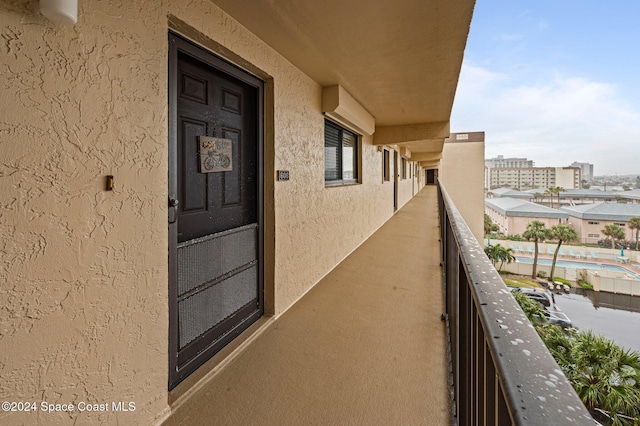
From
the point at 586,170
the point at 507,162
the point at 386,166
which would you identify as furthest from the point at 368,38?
the point at 507,162

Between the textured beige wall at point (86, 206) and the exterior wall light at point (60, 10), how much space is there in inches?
3.9

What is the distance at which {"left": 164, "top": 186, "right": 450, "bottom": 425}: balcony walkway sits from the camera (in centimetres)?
150

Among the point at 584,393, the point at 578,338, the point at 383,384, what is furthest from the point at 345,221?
the point at 578,338

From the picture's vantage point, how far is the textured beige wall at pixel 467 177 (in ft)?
56.2

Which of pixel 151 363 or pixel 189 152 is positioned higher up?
pixel 189 152

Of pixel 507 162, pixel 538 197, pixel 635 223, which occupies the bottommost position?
pixel 635 223

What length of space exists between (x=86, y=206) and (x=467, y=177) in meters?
19.4

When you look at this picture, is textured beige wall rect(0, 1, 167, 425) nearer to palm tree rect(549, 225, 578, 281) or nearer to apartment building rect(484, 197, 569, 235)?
palm tree rect(549, 225, 578, 281)

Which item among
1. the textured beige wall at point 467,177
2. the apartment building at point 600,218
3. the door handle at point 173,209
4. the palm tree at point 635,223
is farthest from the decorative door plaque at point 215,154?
the palm tree at point 635,223

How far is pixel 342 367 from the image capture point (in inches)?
73.4

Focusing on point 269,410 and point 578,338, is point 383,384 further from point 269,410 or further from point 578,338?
point 578,338

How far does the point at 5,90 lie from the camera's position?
0.91 m

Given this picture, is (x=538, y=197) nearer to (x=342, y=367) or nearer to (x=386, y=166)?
(x=386, y=166)

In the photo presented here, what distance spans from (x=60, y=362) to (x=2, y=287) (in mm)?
353
